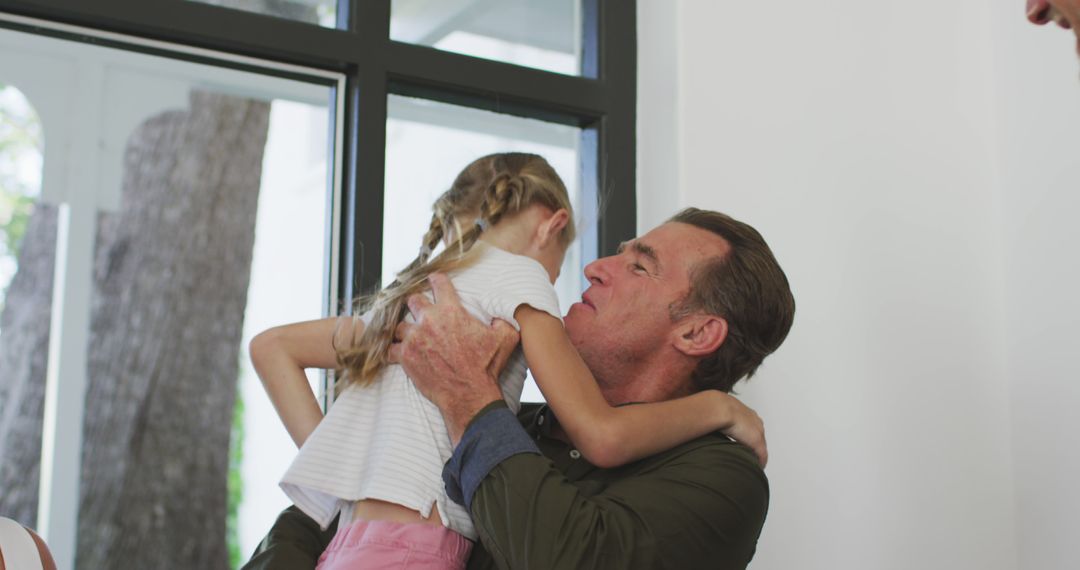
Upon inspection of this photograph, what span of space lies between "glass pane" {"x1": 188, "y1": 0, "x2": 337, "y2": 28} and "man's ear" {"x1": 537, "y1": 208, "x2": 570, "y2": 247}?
713 mm

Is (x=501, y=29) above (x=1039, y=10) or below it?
above

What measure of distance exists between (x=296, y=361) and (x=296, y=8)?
857mm

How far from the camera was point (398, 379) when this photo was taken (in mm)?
1728

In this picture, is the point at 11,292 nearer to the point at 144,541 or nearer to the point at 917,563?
the point at 144,541

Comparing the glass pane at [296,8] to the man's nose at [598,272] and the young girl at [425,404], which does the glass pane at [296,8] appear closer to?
the young girl at [425,404]

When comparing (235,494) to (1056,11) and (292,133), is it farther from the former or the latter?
(1056,11)

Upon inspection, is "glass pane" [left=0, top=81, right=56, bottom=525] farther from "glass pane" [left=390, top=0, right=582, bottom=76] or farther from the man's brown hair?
the man's brown hair

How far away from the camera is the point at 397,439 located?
1655 millimetres

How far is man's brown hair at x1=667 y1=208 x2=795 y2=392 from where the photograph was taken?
186cm

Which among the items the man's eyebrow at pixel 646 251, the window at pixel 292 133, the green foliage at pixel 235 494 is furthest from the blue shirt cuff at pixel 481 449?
the green foliage at pixel 235 494

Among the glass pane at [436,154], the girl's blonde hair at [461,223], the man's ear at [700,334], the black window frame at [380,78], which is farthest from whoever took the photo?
the glass pane at [436,154]

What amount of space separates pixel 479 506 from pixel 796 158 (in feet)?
4.26

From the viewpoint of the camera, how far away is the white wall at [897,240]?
95.4 inches

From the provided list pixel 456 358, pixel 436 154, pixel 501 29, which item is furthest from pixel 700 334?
pixel 501 29
